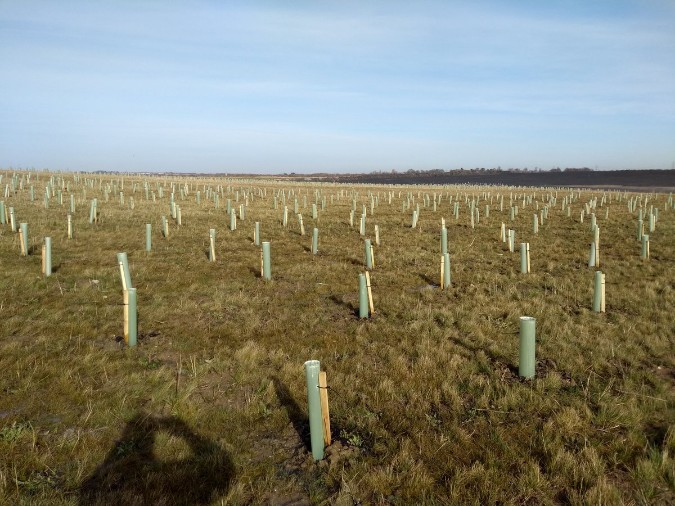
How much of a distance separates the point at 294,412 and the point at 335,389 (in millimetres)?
683

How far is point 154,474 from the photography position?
376 centimetres

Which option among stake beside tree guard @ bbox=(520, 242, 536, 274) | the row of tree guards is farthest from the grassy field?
stake beside tree guard @ bbox=(520, 242, 536, 274)

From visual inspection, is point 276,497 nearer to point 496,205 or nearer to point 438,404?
point 438,404

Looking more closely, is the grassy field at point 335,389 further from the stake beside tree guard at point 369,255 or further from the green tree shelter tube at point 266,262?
the stake beside tree guard at point 369,255

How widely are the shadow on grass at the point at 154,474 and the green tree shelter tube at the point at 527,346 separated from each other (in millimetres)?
4029

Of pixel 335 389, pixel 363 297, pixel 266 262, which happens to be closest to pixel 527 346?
pixel 335 389

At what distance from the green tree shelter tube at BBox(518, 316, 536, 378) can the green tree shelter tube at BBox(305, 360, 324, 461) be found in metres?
3.18

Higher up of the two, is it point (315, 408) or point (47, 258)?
point (47, 258)

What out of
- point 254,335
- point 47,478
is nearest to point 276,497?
point 47,478

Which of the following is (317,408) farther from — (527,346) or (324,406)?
(527,346)

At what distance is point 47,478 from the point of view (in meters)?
3.64

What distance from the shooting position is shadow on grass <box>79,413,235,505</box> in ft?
11.5

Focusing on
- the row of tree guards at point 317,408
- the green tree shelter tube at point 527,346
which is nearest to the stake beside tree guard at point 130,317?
the row of tree guards at point 317,408

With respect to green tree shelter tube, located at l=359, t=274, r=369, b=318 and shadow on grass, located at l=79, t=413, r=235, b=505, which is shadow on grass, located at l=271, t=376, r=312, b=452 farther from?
green tree shelter tube, located at l=359, t=274, r=369, b=318
